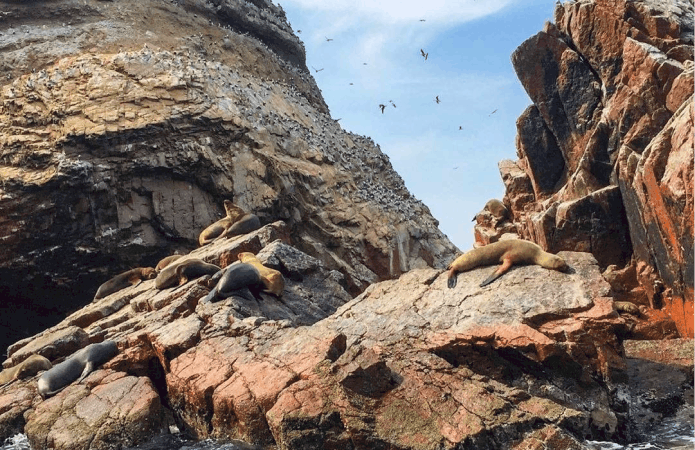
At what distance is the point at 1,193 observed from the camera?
2056cm

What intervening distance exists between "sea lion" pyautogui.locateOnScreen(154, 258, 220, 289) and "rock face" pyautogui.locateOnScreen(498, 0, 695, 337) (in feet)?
27.5

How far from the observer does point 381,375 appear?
24.7 ft

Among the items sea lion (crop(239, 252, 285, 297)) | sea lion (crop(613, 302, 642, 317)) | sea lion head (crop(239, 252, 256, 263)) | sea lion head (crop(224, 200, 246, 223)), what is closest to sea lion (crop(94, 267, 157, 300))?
sea lion head (crop(224, 200, 246, 223))

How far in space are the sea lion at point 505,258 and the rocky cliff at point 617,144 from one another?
3.05 metres

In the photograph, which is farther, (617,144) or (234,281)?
(617,144)

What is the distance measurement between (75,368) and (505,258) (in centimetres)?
735

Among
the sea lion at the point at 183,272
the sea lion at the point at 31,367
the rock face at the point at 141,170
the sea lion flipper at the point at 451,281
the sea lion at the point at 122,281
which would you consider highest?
the rock face at the point at 141,170

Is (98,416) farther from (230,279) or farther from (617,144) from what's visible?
(617,144)

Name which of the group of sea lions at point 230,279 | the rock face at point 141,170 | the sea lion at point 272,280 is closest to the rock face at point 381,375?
the group of sea lions at point 230,279

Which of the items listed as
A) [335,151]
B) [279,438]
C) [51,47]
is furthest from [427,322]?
[51,47]

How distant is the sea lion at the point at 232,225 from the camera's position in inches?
698

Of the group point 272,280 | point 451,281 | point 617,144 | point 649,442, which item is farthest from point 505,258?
point 617,144

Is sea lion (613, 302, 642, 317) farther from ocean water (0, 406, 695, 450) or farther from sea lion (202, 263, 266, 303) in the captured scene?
sea lion (202, 263, 266, 303)

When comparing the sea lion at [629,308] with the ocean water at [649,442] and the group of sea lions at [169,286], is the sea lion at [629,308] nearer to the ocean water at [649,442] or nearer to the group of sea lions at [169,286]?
the ocean water at [649,442]
